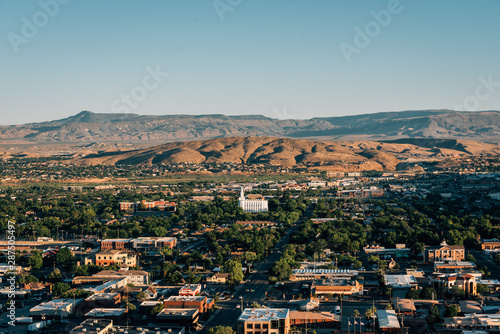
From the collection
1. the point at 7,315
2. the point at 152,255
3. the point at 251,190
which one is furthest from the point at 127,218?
the point at 7,315

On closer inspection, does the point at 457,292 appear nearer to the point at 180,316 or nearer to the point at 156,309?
the point at 180,316

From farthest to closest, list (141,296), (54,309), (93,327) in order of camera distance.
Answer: (141,296) < (54,309) < (93,327)

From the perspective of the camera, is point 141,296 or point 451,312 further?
point 141,296

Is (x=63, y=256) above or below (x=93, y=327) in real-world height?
below

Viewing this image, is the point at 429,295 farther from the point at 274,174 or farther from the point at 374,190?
the point at 274,174

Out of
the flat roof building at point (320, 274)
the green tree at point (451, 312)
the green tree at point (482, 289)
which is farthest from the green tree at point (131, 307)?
the green tree at point (482, 289)

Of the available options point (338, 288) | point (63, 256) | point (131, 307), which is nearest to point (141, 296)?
point (131, 307)

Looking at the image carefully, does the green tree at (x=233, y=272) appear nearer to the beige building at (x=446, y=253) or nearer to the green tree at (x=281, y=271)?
the green tree at (x=281, y=271)
